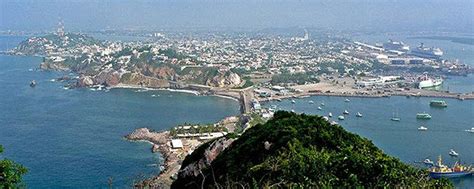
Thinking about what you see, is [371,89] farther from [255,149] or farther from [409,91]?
[255,149]

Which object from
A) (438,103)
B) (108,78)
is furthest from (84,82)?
(438,103)

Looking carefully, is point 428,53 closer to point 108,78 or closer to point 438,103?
point 438,103

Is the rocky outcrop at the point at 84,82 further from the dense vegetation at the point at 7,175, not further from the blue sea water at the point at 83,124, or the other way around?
the dense vegetation at the point at 7,175

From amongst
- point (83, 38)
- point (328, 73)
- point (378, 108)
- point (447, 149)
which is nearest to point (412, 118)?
point (378, 108)

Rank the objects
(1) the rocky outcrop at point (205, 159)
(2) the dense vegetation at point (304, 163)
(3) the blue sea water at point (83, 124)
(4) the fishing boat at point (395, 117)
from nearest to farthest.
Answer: (2) the dense vegetation at point (304, 163), (1) the rocky outcrop at point (205, 159), (3) the blue sea water at point (83, 124), (4) the fishing boat at point (395, 117)

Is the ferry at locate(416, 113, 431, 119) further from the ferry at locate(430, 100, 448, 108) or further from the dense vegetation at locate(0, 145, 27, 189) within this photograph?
the dense vegetation at locate(0, 145, 27, 189)

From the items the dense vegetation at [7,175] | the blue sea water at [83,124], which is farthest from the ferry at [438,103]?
the dense vegetation at [7,175]
